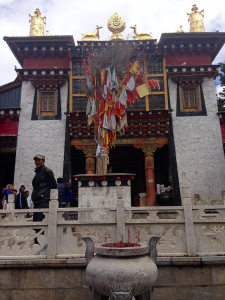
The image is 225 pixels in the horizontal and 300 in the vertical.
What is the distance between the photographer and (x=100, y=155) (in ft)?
30.7

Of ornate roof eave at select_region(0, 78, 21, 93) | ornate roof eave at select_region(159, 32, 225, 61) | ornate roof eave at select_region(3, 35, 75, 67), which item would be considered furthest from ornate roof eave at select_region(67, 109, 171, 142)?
ornate roof eave at select_region(0, 78, 21, 93)

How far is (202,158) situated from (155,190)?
110 inches

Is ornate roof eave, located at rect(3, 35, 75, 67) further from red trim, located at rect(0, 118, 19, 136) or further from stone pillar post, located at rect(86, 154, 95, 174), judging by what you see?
stone pillar post, located at rect(86, 154, 95, 174)

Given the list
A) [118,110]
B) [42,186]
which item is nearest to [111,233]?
[42,186]

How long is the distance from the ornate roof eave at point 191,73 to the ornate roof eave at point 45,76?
5373 millimetres

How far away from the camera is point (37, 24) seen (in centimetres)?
1616

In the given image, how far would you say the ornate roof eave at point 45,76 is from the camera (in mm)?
13797

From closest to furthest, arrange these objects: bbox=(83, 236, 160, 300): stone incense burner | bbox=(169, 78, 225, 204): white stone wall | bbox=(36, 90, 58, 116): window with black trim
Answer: bbox=(83, 236, 160, 300): stone incense burner, bbox=(169, 78, 225, 204): white stone wall, bbox=(36, 90, 58, 116): window with black trim

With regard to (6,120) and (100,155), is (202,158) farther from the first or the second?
(6,120)

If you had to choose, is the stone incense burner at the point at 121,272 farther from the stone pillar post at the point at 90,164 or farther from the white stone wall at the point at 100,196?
the stone pillar post at the point at 90,164

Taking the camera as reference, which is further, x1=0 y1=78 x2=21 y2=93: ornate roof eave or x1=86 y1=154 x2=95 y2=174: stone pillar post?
x1=0 y1=78 x2=21 y2=93: ornate roof eave

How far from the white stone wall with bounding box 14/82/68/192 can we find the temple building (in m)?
0.05

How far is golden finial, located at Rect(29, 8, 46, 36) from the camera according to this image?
625 inches

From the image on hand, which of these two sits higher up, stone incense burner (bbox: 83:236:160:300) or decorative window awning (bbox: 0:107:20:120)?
decorative window awning (bbox: 0:107:20:120)
